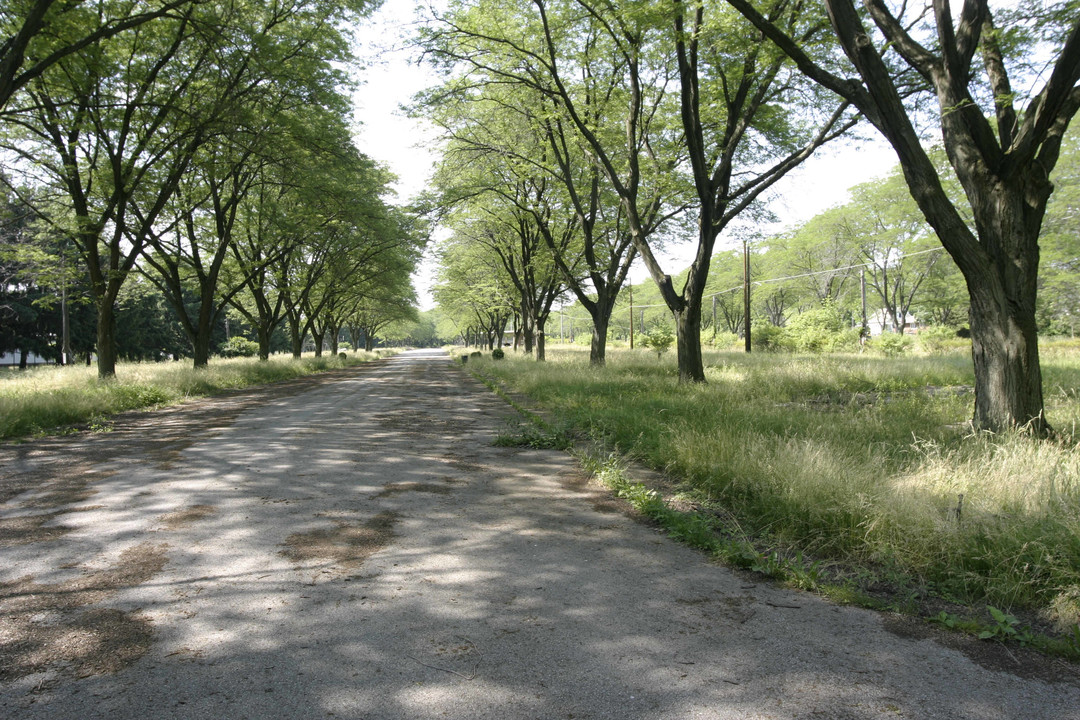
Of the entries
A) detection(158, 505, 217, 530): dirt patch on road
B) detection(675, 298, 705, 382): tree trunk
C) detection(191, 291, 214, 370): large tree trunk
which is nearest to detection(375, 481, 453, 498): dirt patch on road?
detection(158, 505, 217, 530): dirt patch on road

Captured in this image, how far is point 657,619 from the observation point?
10.9ft

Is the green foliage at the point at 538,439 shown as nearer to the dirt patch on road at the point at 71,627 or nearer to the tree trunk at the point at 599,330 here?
the dirt patch on road at the point at 71,627

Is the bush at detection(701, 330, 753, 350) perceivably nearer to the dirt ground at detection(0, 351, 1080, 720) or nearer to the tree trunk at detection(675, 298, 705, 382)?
the tree trunk at detection(675, 298, 705, 382)

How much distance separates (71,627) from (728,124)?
13.2 metres

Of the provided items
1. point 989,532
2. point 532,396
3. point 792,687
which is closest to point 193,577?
point 792,687

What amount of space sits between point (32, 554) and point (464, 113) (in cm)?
1750

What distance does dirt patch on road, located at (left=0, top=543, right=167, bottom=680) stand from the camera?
2756 millimetres

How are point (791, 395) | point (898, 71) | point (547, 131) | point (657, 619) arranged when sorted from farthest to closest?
point (547, 131), point (791, 395), point (898, 71), point (657, 619)

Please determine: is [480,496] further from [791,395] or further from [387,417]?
[791,395]

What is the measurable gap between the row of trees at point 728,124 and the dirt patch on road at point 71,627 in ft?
26.3

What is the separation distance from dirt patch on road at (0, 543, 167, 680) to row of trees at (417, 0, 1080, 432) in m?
8.03

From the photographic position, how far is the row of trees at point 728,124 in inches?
259

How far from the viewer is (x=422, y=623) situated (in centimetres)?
320

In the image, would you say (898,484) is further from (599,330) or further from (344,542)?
(599,330)
